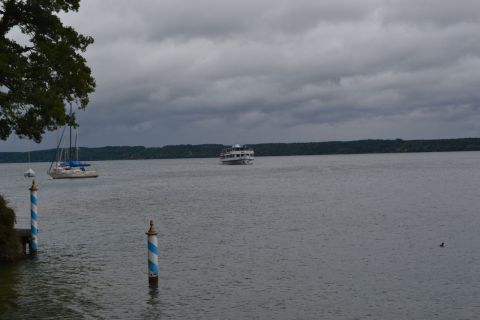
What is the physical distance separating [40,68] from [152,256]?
9413mm

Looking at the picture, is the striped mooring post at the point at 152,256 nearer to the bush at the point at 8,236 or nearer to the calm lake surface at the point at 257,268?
the calm lake surface at the point at 257,268

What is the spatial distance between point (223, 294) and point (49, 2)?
14.2m

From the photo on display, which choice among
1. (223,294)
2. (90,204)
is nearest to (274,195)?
(90,204)

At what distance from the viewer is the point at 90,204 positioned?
63.8m

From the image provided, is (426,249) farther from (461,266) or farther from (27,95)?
(27,95)

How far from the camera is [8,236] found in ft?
80.3

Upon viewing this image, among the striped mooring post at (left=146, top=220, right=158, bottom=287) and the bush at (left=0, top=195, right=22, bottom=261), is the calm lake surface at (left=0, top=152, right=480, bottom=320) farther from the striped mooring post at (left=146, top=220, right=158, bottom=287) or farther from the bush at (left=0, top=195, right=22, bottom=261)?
the bush at (left=0, top=195, right=22, bottom=261)

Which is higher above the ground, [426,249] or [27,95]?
[27,95]

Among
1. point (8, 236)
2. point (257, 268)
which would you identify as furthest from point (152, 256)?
point (8, 236)

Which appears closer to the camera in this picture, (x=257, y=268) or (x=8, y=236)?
(x=8, y=236)

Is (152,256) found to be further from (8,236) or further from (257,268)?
(8,236)

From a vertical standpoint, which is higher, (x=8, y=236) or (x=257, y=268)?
(x=8, y=236)

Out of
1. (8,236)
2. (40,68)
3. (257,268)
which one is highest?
(40,68)

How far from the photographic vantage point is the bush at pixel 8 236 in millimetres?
23891
